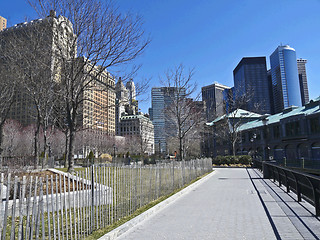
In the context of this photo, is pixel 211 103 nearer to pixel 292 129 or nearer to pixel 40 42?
pixel 40 42

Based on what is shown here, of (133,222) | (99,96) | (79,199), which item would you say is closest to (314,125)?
(99,96)

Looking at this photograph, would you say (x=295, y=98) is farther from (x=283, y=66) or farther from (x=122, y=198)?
(x=122, y=198)

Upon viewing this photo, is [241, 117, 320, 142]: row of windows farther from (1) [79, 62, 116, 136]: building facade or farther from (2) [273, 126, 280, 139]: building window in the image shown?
(1) [79, 62, 116, 136]: building facade

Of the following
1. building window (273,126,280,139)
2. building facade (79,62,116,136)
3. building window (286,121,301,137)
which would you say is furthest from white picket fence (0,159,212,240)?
building window (273,126,280,139)

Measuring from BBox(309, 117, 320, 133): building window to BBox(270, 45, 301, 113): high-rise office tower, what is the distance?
89.0 metres

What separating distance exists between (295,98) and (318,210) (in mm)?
141997

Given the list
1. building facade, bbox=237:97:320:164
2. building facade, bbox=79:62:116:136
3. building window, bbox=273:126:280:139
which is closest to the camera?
building facade, bbox=79:62:116:136

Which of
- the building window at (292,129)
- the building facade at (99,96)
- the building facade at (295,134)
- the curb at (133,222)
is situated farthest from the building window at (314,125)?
the curb at (133,222)

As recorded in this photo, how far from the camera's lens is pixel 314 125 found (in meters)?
49.3

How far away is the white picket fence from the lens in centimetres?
423

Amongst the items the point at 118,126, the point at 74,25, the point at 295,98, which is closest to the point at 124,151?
the point at 118,126

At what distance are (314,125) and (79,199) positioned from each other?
5436cm

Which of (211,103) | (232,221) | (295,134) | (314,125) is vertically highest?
(211,103)

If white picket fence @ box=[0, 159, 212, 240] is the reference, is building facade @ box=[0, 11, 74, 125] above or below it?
above
